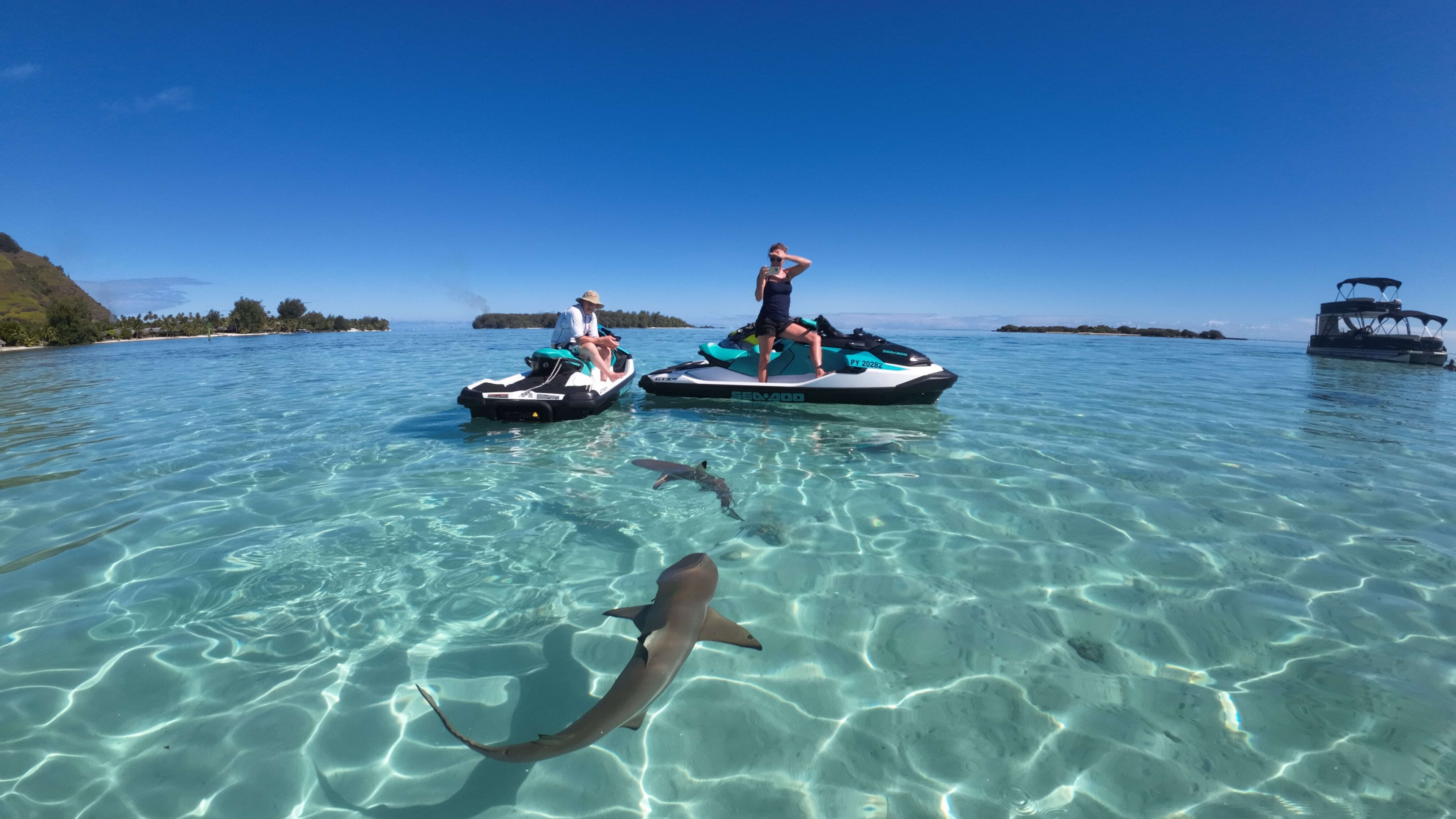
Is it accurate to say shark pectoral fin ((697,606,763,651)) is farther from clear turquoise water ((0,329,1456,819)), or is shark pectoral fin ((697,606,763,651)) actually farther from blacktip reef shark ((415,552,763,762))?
clear turquoise water ((0,329,1456,819))

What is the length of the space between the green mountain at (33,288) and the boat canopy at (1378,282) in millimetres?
91249

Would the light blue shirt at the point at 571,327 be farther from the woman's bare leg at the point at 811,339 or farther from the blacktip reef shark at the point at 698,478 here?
the blacktip reef shark at the point at 698,478

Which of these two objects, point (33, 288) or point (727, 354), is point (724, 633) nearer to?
point (727, 354)

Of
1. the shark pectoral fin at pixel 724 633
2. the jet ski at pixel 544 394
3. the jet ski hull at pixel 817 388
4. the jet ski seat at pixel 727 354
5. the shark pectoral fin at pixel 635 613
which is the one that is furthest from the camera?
the jet ski seat at pixel 727 354

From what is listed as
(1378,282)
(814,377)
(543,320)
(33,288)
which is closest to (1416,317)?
(1378,282)

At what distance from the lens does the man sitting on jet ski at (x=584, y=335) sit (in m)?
9.59

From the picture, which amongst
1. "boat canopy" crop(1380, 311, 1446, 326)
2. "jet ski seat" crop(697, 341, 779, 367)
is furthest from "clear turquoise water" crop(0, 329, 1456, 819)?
"boat canopy" crop(1380, 311, 1446, 326)

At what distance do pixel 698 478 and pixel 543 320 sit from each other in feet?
254

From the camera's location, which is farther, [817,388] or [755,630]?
[817,388]

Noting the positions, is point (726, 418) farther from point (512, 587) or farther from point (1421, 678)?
point (1421, 678)

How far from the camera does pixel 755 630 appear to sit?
3432mm

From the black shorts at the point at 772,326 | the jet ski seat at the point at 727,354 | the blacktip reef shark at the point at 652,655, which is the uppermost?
the black shorts at the point at 772,326

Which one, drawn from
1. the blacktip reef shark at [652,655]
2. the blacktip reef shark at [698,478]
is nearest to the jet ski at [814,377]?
the blacktip reef shark at [698,478]

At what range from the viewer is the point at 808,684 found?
2.99 metres
